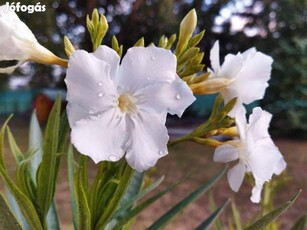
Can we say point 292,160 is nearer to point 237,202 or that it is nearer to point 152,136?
point 237,202

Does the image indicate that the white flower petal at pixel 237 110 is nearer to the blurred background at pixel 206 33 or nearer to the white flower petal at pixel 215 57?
the white flower petal at pixel 215 57

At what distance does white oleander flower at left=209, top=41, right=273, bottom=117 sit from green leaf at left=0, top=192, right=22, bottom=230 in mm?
198

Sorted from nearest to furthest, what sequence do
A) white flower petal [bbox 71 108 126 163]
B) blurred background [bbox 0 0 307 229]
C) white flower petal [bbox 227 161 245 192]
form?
1. white flower petal [bbox 71 108 126 163]
2. white flower petal [bbox 227 161 245 192]
3. blurred background [bbox 0 0 307 229]

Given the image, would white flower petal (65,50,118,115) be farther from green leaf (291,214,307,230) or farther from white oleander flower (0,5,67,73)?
green leaf (291,214,307,230)

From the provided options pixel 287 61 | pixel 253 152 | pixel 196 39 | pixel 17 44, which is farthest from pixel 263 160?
pixel 287 61

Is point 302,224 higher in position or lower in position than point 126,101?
lower

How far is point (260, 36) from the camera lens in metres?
4.52

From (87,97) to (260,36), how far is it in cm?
445

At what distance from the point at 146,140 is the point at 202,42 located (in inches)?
160

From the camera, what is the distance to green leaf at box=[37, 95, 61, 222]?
1.23ft

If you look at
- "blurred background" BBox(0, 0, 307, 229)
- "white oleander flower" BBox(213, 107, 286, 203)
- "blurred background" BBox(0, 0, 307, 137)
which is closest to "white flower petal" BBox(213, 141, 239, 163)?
"white oleander flower" BBox(213, 107, 286, 203)

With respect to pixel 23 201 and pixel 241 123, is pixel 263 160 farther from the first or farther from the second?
pixel 23 201

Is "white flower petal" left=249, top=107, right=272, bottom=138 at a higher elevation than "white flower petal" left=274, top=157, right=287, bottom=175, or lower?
higher

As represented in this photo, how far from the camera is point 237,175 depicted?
0.39 meters
